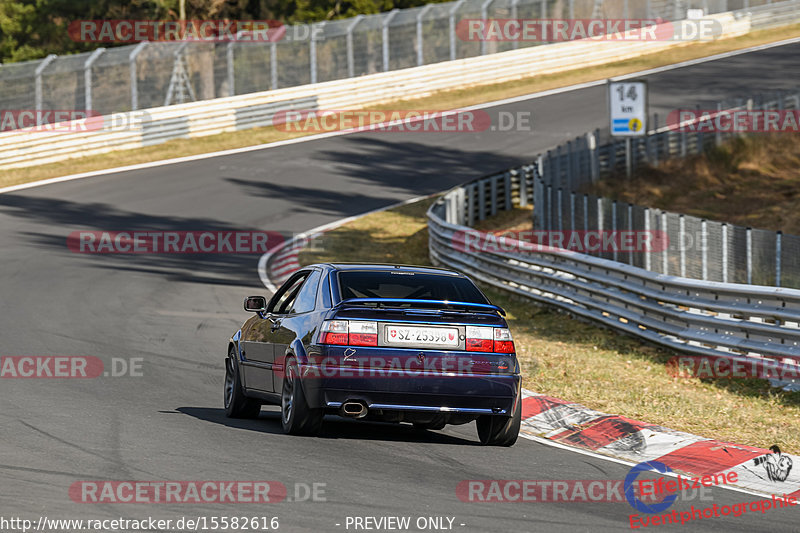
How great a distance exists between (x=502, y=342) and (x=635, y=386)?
11.2ft

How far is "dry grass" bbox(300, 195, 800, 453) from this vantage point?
32.8 ft

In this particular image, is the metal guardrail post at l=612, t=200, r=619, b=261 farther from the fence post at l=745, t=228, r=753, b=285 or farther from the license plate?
the license plate

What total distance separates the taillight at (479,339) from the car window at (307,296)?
1308 millimetres

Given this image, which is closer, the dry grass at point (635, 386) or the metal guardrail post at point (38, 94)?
the dry grass at point (635, 386)

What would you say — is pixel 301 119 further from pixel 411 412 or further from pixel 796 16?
pixel 411 412

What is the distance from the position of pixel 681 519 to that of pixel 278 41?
36400mm

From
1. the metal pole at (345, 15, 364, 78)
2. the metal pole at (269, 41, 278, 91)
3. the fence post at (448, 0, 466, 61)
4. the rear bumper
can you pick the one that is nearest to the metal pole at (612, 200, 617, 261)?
the rear bumper

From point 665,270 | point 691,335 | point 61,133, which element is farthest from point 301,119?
point 691,335

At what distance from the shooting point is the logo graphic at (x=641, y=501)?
23.3ft

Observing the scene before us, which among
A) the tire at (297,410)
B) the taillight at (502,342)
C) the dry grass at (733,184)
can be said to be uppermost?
the taillight at (502,342)

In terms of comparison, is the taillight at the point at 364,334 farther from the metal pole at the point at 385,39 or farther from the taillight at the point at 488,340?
the metal pole at the point at 385,39

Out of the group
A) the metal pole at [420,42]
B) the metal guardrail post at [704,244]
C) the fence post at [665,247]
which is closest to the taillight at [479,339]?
the metal guardrail post at [704,244]

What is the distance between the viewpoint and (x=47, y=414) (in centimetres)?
998

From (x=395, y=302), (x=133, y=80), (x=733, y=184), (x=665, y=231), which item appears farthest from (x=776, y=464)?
(x=133, y=80)
